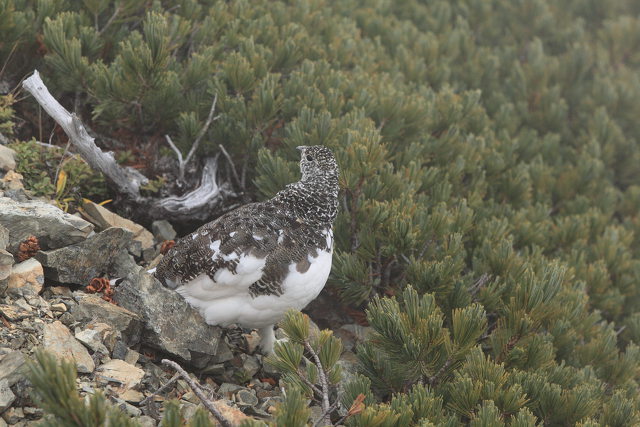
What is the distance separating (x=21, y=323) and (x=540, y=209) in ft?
12.2

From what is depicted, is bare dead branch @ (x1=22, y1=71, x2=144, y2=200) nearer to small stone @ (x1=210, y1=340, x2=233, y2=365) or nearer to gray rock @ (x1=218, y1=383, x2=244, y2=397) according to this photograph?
small stone @ (x1=210, y1=340, x2=233, y2=365)

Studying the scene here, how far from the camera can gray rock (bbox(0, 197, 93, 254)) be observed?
3.36 meters

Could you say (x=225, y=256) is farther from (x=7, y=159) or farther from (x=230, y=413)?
(x=7, y=159)

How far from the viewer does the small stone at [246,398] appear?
3.29m

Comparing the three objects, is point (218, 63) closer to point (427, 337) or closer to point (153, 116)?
point (153, 116)

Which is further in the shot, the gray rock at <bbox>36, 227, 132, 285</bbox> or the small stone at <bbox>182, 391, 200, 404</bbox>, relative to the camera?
the gray rock at <bbox>36, 227, 132, 285</bbox>

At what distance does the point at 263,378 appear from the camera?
3596 millimetres

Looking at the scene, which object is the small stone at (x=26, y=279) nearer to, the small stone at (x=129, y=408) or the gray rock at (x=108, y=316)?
the gray rock at (x=108, y=316)

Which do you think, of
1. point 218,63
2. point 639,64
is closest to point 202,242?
point 218,63

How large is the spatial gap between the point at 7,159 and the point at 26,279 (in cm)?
102

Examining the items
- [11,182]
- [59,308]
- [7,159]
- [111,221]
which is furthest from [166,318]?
[7,159]

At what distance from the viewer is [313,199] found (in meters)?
3.50

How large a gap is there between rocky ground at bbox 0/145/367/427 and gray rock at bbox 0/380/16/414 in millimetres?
10

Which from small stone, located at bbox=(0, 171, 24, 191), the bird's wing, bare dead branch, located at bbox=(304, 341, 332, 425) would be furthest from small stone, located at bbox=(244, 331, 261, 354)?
small stone, located at bbox=(0, 171, 24, 191)
